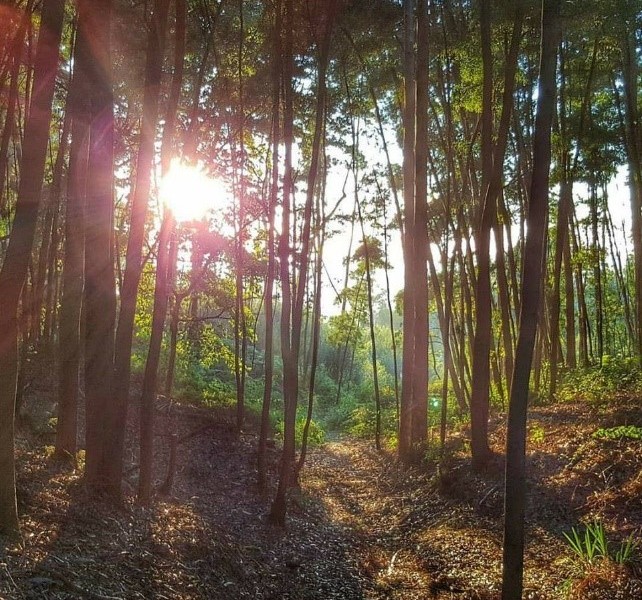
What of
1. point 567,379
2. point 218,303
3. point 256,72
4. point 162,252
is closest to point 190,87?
point 256,72

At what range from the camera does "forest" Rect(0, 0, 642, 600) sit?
371cm

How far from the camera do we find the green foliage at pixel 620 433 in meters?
6.43

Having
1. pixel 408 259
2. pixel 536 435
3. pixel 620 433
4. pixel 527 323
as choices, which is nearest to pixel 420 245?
pixel 408 259

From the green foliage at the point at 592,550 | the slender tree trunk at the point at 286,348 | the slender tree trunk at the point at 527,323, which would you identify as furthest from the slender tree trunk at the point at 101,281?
the green foliage at the point at 592,550

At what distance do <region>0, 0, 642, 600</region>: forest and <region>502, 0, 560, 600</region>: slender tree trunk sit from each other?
17 millimetres

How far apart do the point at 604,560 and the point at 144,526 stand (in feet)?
13.1

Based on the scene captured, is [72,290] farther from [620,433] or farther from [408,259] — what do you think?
[620,433]

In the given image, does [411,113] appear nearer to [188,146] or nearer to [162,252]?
[188,146]

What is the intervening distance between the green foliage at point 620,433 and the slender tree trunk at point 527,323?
3.79 metres

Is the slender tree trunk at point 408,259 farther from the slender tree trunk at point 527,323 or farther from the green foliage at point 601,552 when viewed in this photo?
the slender tree trunk at point 527,323

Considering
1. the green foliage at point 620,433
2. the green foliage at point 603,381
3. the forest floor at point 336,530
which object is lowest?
the forest floor at point 336,530

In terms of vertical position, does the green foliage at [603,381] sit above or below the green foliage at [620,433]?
above

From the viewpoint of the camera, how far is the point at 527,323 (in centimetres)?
359

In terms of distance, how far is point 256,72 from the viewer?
9812mm
